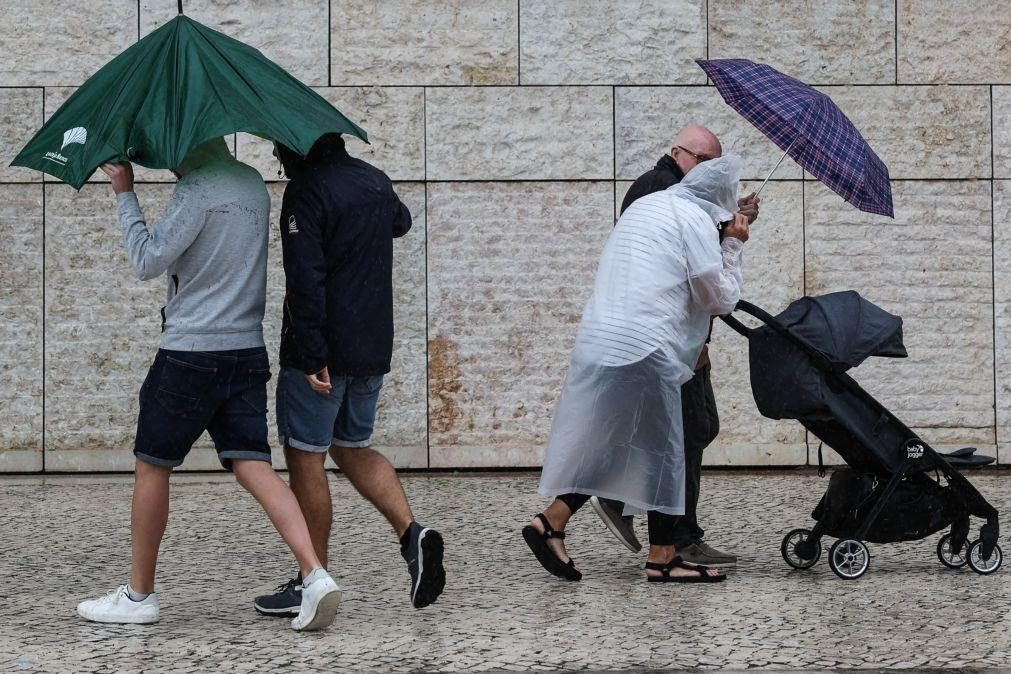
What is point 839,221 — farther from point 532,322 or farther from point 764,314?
point 764,314

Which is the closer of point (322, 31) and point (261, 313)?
point (261, 313)

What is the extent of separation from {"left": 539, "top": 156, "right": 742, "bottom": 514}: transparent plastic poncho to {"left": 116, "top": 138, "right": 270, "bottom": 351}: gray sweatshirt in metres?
1.31

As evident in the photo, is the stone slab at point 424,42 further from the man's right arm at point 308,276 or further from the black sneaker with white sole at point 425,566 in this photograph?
the black sneaker with white sole at point 425,566

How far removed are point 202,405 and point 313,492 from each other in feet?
1.60

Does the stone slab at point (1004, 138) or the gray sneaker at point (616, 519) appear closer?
the gray sneaker at point (616, 519)

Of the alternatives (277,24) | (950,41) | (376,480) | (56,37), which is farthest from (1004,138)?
(56,37)

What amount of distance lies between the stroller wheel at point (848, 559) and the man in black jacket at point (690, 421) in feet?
1.55

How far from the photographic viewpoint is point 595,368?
17.9ft

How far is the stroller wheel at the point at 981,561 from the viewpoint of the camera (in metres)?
5.73

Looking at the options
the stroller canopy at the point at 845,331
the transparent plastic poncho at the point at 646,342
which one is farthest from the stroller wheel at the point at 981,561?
the transparent plastic poncho at the point at 646,342

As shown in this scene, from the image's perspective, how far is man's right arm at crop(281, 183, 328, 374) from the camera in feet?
15.8

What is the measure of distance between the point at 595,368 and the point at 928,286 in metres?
3.66

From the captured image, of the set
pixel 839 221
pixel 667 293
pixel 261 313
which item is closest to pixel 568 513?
pixel 667 293

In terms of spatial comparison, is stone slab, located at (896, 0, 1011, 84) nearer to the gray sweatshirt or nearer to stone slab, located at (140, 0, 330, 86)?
stone slab, located at (140, 0, 330, 86)
